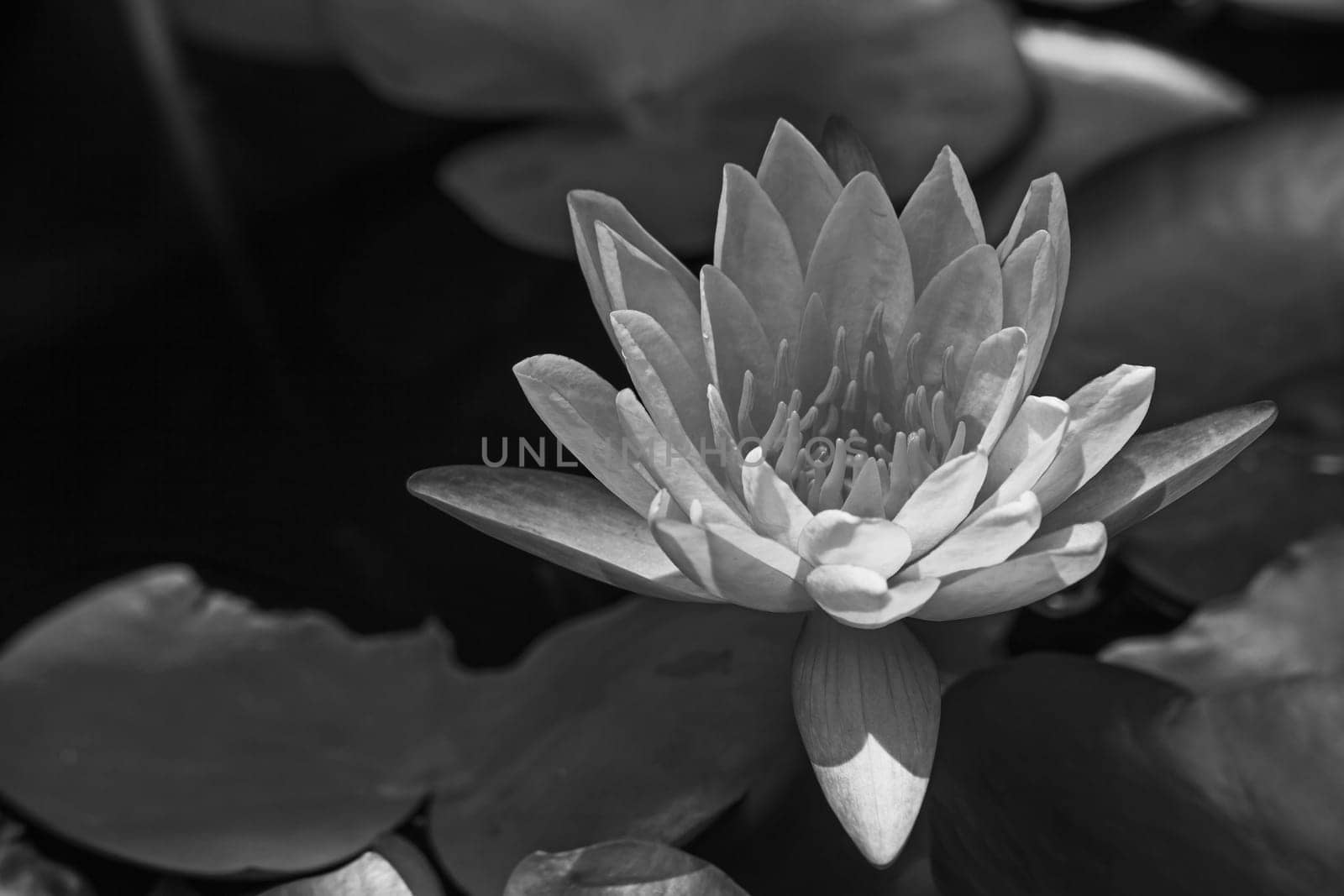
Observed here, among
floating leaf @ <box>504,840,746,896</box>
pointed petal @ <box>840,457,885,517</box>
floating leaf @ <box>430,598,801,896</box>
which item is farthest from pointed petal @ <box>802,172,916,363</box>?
floating leaf @ <box>504,840,746,896</box>

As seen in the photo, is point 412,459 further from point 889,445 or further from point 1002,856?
point 1002,856

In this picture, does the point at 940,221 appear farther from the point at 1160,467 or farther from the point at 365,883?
the point at 365,883

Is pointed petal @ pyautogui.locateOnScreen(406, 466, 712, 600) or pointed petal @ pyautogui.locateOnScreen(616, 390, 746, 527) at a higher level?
pointed petal @ pyautogui.locateOnScreen(616, 390, 746, 527)

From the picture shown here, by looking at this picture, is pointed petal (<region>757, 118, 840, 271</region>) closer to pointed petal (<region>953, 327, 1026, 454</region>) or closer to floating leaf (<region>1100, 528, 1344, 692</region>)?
pointed petal (<region>953, 327, 1026, 454</region>)

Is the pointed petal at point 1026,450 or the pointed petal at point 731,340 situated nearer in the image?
the pointed petal at point 1026,450

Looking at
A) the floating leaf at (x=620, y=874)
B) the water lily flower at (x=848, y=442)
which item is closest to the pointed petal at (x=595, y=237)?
the water lily flower at (x=848, y=442)

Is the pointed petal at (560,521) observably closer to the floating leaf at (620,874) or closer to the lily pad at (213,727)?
the floating leaf at (620,874)

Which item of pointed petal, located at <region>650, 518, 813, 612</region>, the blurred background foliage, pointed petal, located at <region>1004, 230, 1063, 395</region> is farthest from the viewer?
the blurred background foliage
